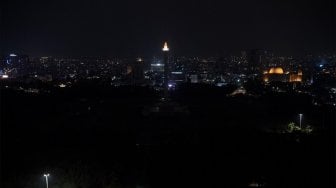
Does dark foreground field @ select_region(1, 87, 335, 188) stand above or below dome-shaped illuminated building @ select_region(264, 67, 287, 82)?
below

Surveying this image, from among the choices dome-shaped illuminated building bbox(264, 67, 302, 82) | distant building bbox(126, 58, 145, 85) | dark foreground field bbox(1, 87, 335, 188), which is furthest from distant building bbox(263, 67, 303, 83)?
dark foreground field bbox(1, 87, 335, 188)

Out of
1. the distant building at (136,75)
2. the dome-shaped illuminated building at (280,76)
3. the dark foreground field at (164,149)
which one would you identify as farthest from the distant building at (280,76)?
the dark foreground field at (164,149)

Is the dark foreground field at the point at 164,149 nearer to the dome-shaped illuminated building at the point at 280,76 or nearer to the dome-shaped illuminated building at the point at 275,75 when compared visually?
the dome-shaped illuminated building at the point at 280,76

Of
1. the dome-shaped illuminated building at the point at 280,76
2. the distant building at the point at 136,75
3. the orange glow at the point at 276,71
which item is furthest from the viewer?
the orange glow at the point at 276,71

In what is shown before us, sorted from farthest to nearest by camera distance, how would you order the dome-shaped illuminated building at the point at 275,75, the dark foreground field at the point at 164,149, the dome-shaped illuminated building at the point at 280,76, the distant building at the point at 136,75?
the distant building at the point at 136,75 → the dome-shaped illuminated building at the point at 275,75 → the dome-shaped illuminated building at the point at 280,76 → the dark foreground field at the point at 164,149

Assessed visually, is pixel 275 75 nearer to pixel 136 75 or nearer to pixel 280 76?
pixel 280 76

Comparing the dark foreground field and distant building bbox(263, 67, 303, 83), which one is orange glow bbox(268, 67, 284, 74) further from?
the dark foreground field

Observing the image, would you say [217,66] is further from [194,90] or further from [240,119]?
[240,119]

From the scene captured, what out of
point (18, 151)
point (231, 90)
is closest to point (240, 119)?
point (18, 151)

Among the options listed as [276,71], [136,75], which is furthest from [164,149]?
[136,75]
